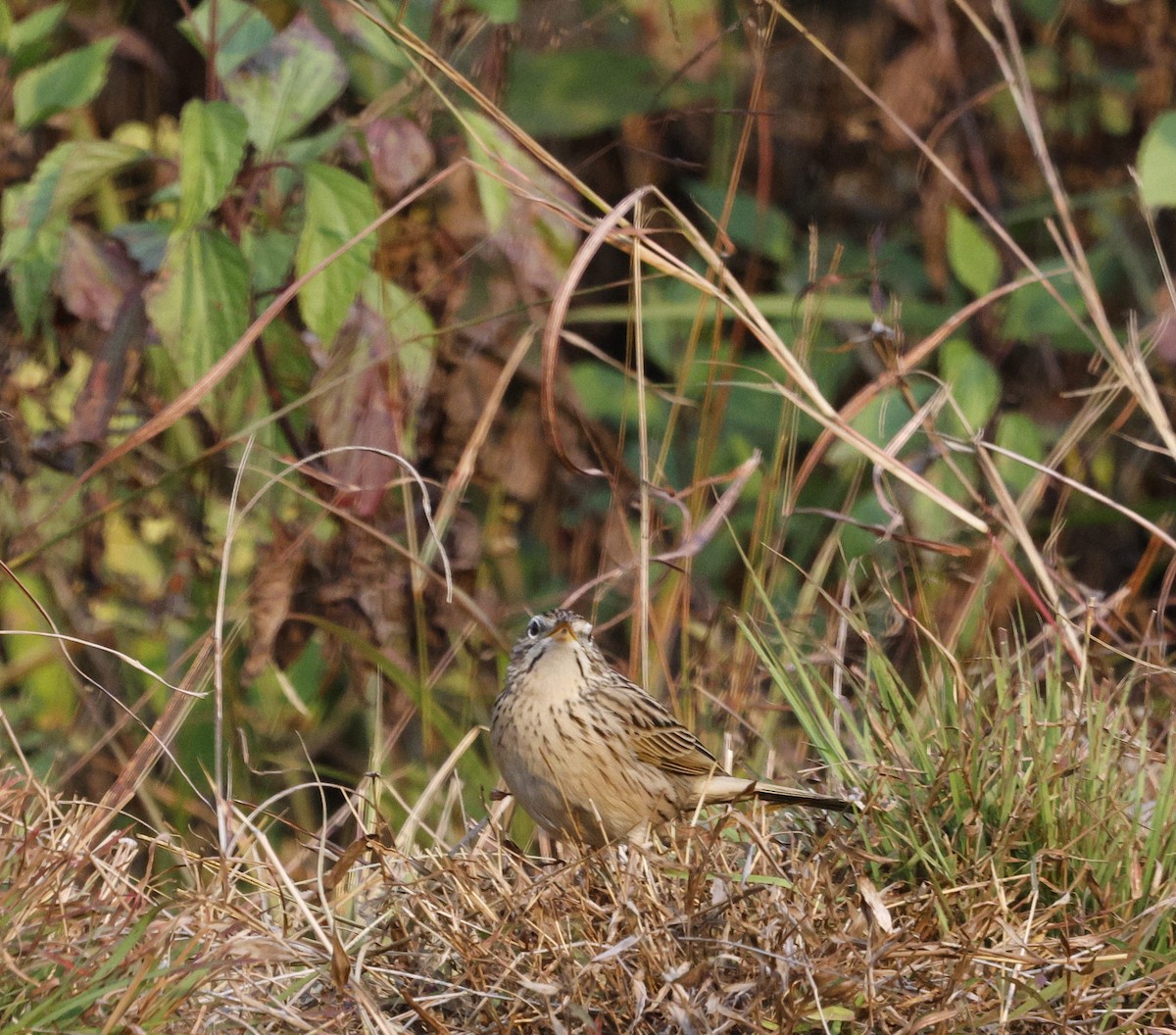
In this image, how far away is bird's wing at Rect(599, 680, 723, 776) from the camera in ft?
10.5

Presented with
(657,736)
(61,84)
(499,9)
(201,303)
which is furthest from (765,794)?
(61,84)

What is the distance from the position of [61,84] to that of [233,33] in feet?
1.35

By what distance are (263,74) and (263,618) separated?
1.32 m

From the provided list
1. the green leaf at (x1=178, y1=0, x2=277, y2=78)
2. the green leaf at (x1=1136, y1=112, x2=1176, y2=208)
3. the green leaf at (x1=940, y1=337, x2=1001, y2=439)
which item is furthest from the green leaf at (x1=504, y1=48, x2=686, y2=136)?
the green leaf at (x1=1136, y1=112, x2=1176, y2=208)

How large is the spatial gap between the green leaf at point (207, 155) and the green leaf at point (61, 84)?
0.40m

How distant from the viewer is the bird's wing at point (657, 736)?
10.5 feet

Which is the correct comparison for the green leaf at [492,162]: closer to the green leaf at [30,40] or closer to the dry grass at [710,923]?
the green leaf at [30,40]

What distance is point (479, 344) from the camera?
4293mm

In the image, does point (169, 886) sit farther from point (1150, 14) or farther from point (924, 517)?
point (1150, 14)

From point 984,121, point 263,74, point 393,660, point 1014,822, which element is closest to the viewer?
point 1014,822

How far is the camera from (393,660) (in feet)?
13.1

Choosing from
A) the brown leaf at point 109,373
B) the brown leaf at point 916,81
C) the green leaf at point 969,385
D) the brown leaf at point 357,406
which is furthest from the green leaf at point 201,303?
the brown leaf at point 916,81

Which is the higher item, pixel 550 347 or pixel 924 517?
pixel 550 347

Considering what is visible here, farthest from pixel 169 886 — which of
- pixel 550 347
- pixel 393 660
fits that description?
pixel 550 347
